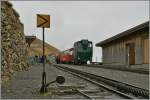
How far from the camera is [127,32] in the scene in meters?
43.0

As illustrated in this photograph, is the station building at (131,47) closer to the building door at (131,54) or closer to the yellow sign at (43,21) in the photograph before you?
the building door at (131,54)

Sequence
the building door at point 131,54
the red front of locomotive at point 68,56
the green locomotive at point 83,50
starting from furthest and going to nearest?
the red front of locomotive at point 68,56
the green locomotive at point 83,50
the building door at point 131,54

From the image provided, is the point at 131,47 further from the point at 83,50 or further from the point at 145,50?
the point at 83,50

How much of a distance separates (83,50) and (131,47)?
15.1 m

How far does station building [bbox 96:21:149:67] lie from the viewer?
38.8 m

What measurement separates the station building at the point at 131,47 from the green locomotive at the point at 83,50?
12.1 ft

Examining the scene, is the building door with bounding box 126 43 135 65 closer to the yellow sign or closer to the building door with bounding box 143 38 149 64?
the building door with bounding box 143 38 149 64

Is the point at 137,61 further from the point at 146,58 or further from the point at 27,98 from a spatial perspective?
the point at 27,98

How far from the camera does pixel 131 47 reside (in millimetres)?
42875

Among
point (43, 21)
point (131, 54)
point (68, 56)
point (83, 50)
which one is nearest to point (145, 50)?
point (131, 54)

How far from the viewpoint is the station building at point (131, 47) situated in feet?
127

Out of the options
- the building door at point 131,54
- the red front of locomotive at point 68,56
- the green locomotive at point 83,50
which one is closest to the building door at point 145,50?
the building door at point 131,54

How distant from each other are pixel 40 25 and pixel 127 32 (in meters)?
28.8

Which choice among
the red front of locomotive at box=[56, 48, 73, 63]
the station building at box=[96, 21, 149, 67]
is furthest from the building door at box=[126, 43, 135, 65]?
the red front of locomotive at box=[56, 48, 73, 63]
